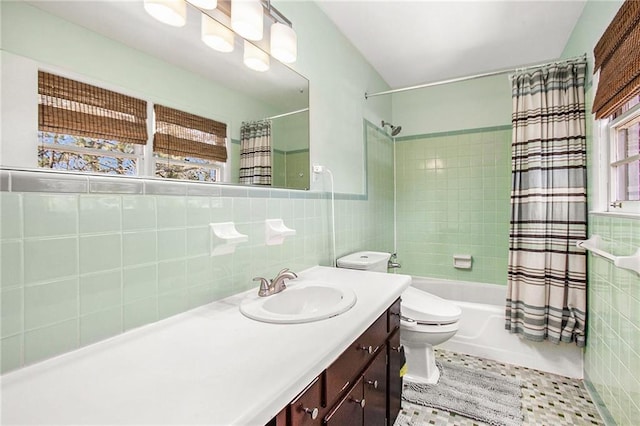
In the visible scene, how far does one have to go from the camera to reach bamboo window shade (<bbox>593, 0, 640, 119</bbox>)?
1.08 meters

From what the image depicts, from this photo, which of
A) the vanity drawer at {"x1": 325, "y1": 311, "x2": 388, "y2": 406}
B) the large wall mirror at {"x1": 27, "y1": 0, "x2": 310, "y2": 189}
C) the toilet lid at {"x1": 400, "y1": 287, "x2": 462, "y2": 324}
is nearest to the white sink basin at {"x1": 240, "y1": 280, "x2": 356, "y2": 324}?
the vanity drawer at {"x1": 325, "y1": 311, "x2": 388, "y2": 406}

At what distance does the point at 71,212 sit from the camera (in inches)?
30.1

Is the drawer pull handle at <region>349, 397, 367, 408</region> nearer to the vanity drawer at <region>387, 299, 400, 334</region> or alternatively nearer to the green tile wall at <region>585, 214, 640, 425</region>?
the vanity drawer at <region>387, 299, 400, 334</region>

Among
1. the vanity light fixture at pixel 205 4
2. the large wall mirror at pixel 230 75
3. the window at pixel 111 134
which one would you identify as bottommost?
the window at pixel 111 134

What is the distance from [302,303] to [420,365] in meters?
1.15

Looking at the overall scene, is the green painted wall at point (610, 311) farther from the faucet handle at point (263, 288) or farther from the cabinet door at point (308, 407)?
the faucet handle at point (263, 288)

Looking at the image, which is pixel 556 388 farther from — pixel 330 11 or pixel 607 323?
pixel 330 11

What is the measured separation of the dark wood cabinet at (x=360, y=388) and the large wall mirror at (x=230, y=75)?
0.80 metres

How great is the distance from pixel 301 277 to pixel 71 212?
1005mm

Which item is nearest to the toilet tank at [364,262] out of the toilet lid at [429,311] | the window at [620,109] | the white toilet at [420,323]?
the white toilet at [420,323]

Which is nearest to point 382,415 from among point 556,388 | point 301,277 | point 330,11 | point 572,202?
point 301,277

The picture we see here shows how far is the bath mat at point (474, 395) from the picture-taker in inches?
64.1

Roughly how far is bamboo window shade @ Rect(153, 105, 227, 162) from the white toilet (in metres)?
1.12

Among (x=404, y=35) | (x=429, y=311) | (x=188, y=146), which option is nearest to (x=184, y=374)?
(x=188, y=146)
